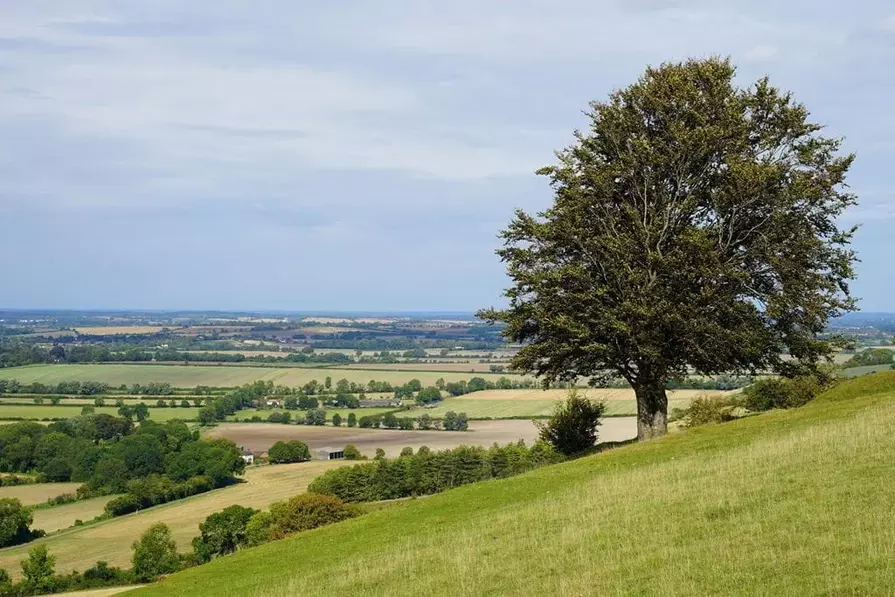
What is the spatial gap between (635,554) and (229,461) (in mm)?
103678

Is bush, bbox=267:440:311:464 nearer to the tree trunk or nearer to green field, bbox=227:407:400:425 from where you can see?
green field, bbox=227:407:400:425

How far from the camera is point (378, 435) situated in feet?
456

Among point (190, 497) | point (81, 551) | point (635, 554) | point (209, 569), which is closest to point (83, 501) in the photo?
point (190, 497)

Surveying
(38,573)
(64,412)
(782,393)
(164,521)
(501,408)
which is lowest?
(164,521)

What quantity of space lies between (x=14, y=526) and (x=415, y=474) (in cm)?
4142

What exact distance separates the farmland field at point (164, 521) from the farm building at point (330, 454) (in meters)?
7.08

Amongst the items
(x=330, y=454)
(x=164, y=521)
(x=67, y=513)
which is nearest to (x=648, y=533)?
(x=164, y=521)

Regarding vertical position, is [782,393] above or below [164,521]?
above

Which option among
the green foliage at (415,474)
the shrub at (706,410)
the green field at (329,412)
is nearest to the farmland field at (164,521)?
the green foliage at (415,474)

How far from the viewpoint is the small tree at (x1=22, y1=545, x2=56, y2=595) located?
67875 millimetres

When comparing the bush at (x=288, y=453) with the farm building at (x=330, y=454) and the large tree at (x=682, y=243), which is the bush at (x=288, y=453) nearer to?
the farm building at (x=330, y=454)

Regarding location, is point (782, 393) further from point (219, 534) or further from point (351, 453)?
point (351, 453)

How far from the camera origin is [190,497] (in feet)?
360

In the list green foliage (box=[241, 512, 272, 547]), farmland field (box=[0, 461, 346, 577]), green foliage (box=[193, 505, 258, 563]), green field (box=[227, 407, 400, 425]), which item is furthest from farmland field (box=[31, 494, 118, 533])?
green field (box=[227, 407, 400, 425])
